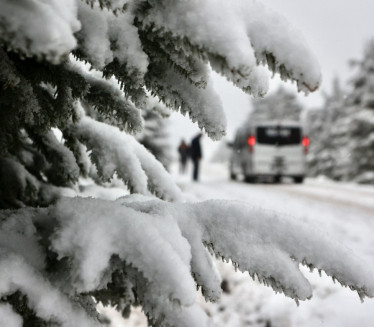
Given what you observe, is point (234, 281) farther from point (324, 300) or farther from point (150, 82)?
point (150, 82)

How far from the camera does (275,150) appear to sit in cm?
1502

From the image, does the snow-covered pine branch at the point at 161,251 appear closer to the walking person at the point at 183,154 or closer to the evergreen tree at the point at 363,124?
the evergreen tree at the point at 363,124

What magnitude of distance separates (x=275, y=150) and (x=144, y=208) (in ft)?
47.4

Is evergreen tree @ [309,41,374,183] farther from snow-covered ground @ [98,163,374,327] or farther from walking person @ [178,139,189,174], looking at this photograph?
snow-covered ground @ [98,163,374,327]

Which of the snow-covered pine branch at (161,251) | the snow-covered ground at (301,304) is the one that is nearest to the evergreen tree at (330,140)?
the snow-covered ground at (301,304)

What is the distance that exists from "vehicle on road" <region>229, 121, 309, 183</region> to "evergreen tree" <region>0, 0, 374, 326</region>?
14.0m

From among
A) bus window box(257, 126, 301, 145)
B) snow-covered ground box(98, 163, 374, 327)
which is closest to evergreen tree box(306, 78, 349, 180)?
bus window box(257, 126, 301, 145)

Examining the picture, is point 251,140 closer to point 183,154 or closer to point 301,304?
point 183,154

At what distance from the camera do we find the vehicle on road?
14.8m

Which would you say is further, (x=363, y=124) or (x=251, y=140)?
(x=363, y=124)

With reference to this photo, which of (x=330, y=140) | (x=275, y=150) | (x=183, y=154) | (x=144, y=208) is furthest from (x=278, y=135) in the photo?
(x=330, y=140)

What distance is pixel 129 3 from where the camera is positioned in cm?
77

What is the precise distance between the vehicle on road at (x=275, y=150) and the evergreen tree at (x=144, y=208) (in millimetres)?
14035

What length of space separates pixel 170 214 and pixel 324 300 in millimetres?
2726
